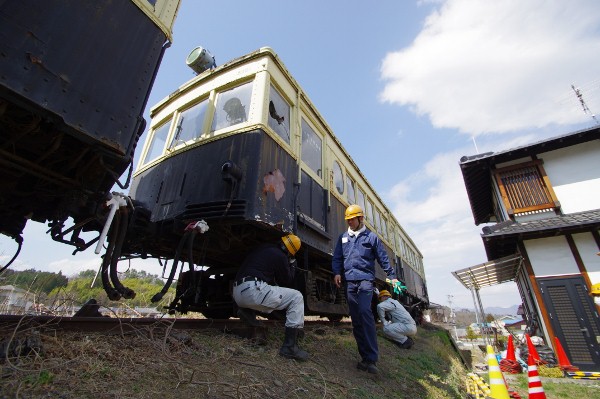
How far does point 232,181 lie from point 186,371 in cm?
189

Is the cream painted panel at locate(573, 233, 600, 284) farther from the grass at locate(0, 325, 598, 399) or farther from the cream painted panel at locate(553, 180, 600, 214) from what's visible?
the grass at locate(0, 325, 598, 399)

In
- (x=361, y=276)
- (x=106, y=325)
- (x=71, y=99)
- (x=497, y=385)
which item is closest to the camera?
(x=71, y=99)

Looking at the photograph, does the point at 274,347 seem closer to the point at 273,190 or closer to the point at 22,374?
the point at 273,190

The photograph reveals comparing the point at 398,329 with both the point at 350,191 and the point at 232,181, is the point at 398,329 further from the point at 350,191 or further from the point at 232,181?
the point at 232,181

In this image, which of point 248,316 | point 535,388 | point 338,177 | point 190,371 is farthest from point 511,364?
point 190,371

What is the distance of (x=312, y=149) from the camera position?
5.33m

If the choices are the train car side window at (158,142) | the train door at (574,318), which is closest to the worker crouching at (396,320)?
the train car side window at (158,142)

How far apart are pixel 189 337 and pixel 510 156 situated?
10.9 meters

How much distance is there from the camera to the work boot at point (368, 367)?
309 centimetres

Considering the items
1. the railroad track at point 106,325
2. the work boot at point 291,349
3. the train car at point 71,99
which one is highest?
the train car at point 71,99

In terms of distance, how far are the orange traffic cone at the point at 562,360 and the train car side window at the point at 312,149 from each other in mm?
7499

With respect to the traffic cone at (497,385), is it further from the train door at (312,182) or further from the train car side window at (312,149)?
the train car side window at (312,149)

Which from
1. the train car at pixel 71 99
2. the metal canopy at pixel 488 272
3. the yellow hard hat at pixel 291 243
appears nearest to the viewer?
the train car at pixel 71 99

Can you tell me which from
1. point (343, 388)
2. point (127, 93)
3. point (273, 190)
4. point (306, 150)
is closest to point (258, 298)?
point (343, 388)
